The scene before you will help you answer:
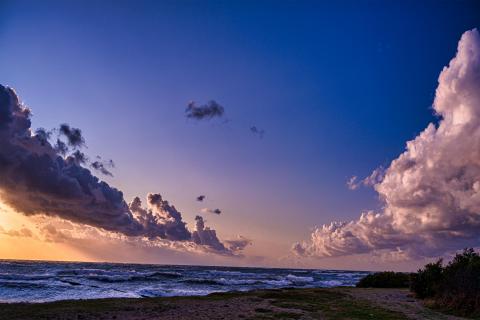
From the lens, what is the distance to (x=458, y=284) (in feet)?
76.3

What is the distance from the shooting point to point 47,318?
1906 centimetres

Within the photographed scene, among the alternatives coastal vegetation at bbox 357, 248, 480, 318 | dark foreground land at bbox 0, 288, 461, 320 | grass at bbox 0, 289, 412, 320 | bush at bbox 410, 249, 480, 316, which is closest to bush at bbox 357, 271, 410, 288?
coastal vegetation at bbox 357, 248, 480, 318

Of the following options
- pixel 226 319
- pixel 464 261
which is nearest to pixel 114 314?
pixel 226 319

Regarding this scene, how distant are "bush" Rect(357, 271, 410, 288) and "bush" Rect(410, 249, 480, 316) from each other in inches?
815

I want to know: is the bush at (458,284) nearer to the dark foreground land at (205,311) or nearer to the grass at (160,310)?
the dark foreground land at (205,311)

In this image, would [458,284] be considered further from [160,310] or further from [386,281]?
[386,281]

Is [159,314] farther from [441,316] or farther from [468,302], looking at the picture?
[468,302]

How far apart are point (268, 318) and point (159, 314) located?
6.07 meters

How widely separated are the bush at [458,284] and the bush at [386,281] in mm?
20706

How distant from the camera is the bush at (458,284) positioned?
70.7 feet

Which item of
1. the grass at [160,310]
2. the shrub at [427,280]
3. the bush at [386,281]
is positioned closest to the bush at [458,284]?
the shrub at [427,280]

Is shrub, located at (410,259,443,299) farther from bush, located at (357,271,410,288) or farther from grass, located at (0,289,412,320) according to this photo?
bush, located at (357,271,410,288)

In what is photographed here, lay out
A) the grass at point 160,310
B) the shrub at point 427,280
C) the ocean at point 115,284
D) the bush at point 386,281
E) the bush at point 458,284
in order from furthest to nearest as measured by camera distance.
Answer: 1. the bush at point 386,281
2. the ocean at point 115,284
3. the shrub at point 427,280
4. the bush at point 458,284
5. the grass at point 160,310

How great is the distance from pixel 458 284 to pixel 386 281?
3043cm
